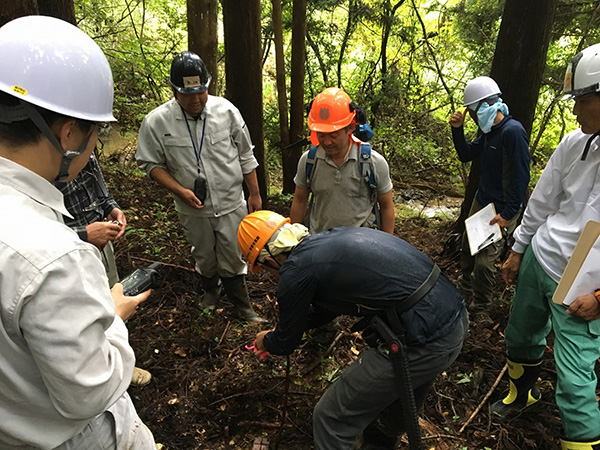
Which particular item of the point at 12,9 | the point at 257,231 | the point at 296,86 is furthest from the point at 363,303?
the point at 296,86

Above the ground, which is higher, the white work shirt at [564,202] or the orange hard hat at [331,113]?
the orange hard hat at [331,113]

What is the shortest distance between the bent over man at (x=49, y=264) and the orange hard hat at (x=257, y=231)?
975mm

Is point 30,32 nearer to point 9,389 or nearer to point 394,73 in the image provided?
→ point 9,389

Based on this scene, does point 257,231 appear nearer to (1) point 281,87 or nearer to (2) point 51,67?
(2) point 51,67

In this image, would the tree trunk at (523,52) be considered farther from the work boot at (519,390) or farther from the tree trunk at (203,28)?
the tree trunk at (203,28)

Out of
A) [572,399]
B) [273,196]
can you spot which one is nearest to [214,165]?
[572,399]

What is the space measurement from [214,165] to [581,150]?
274 cm

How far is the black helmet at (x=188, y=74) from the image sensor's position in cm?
310

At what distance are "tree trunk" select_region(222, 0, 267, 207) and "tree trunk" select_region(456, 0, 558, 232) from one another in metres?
2.88

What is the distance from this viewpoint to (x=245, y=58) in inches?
182

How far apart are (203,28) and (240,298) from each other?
3.78 m

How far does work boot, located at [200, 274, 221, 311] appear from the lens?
400 cm

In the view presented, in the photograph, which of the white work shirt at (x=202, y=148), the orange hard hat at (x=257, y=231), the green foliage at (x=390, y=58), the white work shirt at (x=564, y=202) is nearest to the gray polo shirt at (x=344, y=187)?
the white work shirt at (x=202, y=148)

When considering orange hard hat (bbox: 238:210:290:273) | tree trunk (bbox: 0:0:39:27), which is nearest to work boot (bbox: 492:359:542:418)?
orange hard hat (bbox: 238:210:290:273)
